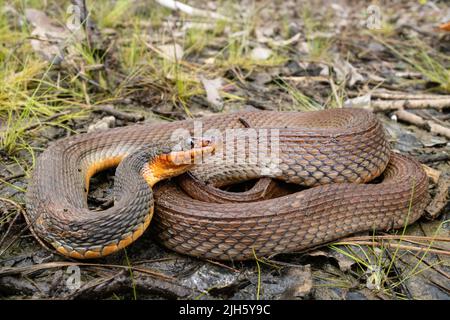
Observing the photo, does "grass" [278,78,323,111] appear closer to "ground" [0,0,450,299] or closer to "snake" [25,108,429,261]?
"ground" [0,0,450,299]

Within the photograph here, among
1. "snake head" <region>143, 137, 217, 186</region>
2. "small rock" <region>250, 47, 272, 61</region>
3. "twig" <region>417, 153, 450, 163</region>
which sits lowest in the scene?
"twig" <region>417, 153, 450, 163</region>

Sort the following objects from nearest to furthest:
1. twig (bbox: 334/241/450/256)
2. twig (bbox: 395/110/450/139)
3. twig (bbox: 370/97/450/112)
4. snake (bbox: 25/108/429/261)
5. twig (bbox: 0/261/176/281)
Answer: twig (bbox: 0/261/176/281) < snake (bbox: 25/108/429/261) < twig (bbox: 334/241/450/256) < twig (bbox: 395/110/450/139) < twig (bbox: 370/97/450/112)

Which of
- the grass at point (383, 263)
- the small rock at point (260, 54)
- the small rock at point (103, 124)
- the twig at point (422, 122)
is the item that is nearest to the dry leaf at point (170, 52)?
the small rock at point (260, 54)

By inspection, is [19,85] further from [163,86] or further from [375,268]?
[375,268]

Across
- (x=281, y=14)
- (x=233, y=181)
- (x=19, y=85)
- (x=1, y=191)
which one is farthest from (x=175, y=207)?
(x=281, y=14)

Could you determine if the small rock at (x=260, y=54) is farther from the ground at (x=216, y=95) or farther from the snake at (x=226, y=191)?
the snake at (x=226, y=191)

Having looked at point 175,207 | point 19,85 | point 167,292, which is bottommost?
point 167,292

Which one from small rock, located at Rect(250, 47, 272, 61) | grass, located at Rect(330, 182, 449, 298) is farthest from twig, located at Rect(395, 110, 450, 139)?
small rock, located at Rect(250, 47, 272, 61)

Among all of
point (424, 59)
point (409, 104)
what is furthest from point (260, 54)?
point (424, 59)
